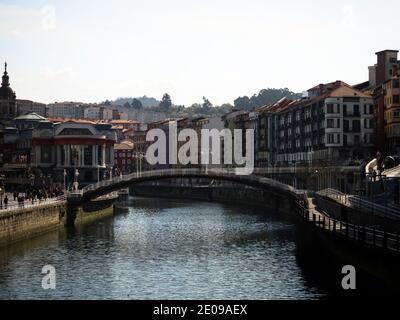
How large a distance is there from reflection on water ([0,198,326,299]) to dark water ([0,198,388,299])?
62mm

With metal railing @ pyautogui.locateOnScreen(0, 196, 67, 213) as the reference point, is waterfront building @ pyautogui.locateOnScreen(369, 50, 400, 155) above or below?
above

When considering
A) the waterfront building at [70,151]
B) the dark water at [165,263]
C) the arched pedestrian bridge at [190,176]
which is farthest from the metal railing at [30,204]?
the waterfront building at [70,151]

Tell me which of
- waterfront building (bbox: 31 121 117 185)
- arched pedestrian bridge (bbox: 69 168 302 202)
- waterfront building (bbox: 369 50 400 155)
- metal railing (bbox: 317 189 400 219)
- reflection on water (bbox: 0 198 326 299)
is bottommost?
reflection on water (bbox: 0 198 326 299)

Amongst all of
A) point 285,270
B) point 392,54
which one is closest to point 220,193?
point 392,54

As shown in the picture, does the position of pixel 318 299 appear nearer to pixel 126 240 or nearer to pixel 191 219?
pixel 126 240

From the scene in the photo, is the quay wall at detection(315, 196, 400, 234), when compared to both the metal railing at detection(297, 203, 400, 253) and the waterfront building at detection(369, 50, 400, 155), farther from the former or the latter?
the waterfront building at detection(369, 50, 400, 155)

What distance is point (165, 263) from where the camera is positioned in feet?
181

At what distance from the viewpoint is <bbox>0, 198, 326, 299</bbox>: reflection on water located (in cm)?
4391

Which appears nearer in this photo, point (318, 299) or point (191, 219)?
point (318, 299)

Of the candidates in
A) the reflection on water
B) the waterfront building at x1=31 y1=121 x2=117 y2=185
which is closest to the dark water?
the reflection on water

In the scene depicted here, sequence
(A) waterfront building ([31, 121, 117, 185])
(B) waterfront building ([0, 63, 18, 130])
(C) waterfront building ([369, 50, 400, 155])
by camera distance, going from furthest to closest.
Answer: (B) waterfront building ([0, 63, 18, 130]) < (A) waterfront building ([31, 121, 117, 185]) < (C) waterfront building ([369, 50, 400, 155])

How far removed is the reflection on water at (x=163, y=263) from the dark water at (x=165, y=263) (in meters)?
0.06

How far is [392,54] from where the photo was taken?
115 meters
